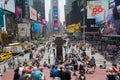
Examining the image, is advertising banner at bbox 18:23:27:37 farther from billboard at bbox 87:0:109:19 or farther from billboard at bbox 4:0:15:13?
billboard at bbox 87:0:109:19

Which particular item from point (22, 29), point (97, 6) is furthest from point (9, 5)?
point (97, 6)

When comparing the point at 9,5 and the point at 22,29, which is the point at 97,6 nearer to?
the point at 9,5

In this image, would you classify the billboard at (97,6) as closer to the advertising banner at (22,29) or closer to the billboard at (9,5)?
the billboard at (9,5)

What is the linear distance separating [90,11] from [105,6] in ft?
21.4

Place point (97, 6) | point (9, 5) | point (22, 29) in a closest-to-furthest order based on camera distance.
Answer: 1. point (97, 6)
2. point (9, 5)
3. point (22, 29)

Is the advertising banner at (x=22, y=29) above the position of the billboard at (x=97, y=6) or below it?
below

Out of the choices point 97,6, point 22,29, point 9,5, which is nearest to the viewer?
point 97,6

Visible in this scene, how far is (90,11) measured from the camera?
105 m

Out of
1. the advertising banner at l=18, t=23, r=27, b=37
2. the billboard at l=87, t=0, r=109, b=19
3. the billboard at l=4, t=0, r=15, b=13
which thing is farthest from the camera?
the advertising banner at l=18, t=23, r=27, b=37

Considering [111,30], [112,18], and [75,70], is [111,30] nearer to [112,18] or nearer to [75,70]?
[112,18]

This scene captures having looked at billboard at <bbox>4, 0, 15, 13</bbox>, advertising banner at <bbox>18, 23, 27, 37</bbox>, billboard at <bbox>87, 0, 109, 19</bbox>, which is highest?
billboard at <bbox>4, 0, 15, 13</bbox>

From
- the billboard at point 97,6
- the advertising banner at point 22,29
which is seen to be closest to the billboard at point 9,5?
the advertising banner at point 22,29

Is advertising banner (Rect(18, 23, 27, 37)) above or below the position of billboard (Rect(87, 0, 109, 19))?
below

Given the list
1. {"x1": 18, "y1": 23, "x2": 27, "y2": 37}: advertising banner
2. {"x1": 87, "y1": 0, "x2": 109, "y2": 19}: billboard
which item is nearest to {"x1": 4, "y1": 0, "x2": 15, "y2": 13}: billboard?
{"x1": 18, "y1": 23, "x2": 27, "y2": 37}: advertising banner
